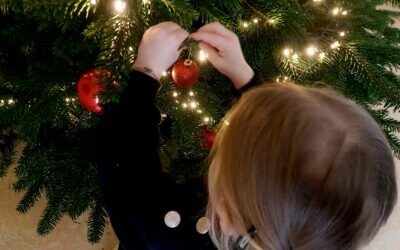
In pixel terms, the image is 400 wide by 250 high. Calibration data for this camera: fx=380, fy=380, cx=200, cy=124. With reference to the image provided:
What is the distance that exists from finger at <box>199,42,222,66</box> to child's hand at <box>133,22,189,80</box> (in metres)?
0.07

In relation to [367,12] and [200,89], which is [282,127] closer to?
[200,89]

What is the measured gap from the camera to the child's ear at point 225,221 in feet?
1.60

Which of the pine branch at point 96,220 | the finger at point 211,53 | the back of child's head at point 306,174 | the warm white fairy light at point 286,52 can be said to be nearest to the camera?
the back of child's head at point 306,174

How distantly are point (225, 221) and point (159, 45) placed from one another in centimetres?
24

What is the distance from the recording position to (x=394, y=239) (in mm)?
1378

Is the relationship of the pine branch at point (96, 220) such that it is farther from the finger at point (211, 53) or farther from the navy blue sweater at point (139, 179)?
the finger at point (211, 53)

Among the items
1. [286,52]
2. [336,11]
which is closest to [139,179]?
[286,52]

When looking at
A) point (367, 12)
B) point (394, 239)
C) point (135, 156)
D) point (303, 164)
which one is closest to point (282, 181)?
point (303, 164)

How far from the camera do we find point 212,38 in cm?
52

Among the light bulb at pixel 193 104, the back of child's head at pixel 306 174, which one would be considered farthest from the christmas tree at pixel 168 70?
the back of child's head at pixel 306 174

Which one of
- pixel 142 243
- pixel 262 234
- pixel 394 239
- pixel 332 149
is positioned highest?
pixel 332 149

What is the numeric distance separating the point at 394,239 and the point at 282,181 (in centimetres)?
118

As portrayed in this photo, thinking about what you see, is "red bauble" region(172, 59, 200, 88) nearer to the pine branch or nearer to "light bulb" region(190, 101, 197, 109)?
"light bulb" region(190, 101, 197, 109)

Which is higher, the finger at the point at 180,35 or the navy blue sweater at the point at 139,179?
the finger at the point at 180,35
